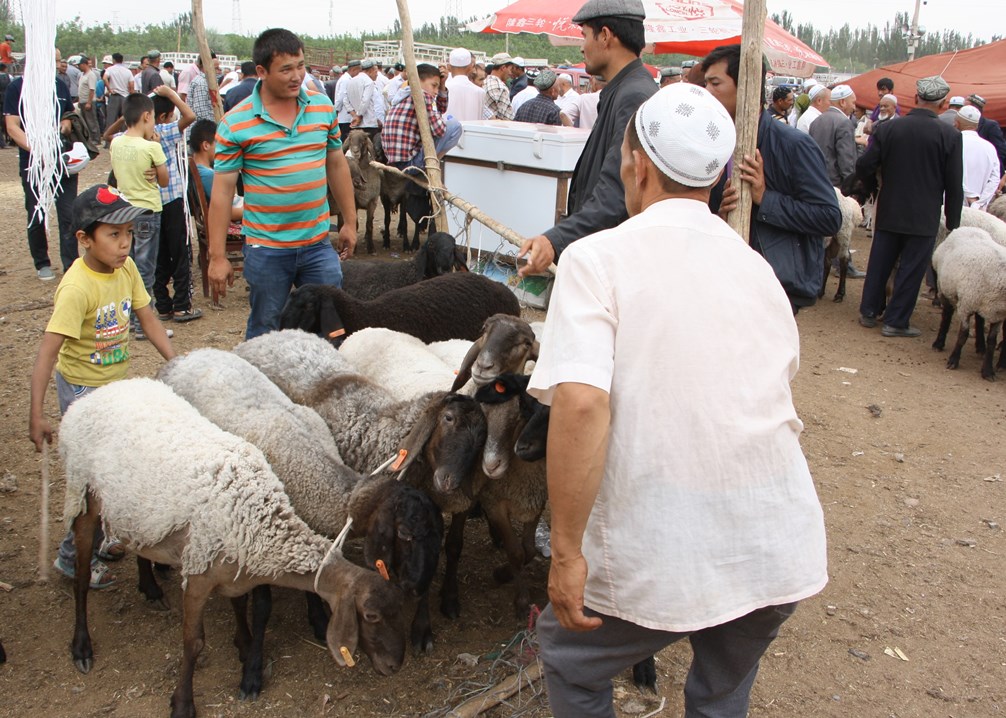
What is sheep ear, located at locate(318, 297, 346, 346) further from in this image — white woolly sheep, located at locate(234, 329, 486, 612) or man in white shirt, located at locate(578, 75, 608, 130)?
man in white shirt, located at locate(578, 75, 608, 130)

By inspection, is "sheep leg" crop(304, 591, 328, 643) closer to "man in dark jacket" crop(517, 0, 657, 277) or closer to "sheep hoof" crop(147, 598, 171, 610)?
"sheep hoof" crop(147, 598, 171, 610)

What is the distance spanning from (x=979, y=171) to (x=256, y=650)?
10.6 metres

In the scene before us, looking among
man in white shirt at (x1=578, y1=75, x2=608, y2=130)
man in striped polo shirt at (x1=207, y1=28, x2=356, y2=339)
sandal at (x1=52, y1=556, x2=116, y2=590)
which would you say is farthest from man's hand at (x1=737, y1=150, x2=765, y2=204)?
man in white shirt at (x1=578, y1=75, x2=608, y2=130)

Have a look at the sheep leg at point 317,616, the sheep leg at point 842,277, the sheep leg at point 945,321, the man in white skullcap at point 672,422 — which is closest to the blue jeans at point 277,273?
the sheep leg at point 317,616

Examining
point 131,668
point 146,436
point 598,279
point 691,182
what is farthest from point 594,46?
point 131,668

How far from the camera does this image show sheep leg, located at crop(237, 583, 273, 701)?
3.36m

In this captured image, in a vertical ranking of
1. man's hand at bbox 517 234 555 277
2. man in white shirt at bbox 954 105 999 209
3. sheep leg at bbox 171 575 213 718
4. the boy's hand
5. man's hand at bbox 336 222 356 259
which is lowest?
sheep leg at bbox 171 575 213 718

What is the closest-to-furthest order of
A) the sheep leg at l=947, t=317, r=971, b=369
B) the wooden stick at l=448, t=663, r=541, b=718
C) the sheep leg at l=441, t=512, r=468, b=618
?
the wooden stick at l=448, t=663, r=541, b=718 → the sheep leg at l=441, t=512, r=468, b=618 → the sheep leg at l=947, t=317, r=971, b=369

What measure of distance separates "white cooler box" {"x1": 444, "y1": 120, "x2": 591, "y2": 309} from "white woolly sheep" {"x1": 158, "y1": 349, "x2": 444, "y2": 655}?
381cm

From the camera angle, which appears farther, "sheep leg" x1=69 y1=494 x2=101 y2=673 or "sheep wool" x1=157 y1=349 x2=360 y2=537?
"sheep wool" x1=157 y1=349 x2=360 y2=537

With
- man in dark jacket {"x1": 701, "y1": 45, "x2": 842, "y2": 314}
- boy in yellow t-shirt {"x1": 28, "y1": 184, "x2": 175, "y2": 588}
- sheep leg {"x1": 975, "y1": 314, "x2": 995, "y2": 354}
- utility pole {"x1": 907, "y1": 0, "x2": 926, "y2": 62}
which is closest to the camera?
boy in yellow t-shirt {"x1": 28, "y1": 184, "x2": 175, "y2": 588}

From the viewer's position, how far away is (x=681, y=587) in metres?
1.92

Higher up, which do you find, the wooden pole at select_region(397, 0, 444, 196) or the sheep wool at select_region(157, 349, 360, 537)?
the wooden pole at select_region(397, 0, 444, 196)

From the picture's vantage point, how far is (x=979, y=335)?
8.37 metres
